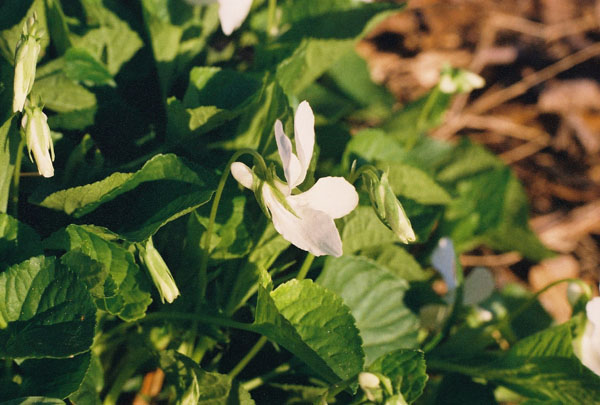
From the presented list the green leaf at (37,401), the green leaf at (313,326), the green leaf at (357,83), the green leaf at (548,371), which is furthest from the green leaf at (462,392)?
the green leaf at (357,83)

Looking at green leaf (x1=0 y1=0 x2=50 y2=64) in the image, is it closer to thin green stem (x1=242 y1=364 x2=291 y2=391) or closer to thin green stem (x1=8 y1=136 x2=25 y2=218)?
thin green stem (x1=8 y1=136 x2=25 y2=218)

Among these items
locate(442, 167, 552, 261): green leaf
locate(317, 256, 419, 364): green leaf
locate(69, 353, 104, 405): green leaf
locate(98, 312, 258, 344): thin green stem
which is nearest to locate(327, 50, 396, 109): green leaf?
locate(442, 167, 552, 261): green leaf

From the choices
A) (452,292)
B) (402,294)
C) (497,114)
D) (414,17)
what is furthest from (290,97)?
(414,17)

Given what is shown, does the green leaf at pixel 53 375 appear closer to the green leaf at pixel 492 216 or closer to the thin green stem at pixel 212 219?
the thin green stem at pixel 212 219

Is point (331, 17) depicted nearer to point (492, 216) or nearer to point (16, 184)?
point (492, 216)

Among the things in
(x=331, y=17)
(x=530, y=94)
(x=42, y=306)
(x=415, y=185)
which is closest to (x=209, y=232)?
(x=42, y=306)

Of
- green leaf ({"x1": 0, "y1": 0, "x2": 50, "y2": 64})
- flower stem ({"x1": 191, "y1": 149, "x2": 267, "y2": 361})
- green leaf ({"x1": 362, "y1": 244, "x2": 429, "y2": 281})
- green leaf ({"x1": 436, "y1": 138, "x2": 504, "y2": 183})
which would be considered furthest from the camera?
green leaf ({"x1": 436, "y1": 138, "x2": 504, "y2": 183})
